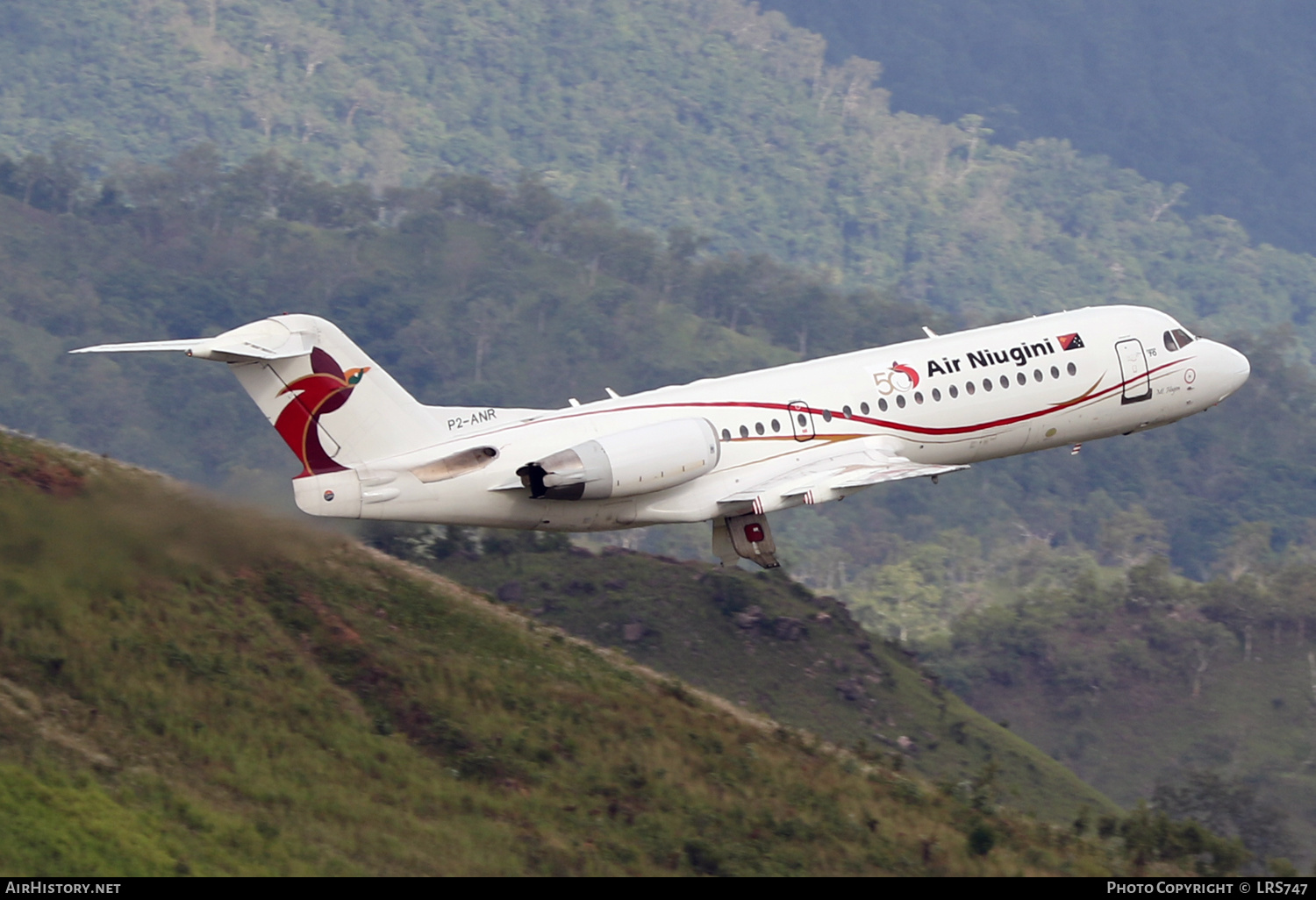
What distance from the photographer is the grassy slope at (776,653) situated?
52219mm

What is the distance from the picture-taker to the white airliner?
33344 millimetres

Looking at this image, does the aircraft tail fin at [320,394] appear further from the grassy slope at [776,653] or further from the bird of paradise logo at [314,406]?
the grassy slope at [776,653]

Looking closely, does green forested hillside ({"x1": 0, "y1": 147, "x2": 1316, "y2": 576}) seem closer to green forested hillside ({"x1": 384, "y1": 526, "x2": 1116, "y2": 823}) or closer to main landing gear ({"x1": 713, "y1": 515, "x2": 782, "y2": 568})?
green forested hillside ({"x1": 384, "y1": 526, "x2": 1116, "y2": 823})

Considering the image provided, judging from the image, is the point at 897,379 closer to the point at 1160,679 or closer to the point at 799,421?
the point at 799,421

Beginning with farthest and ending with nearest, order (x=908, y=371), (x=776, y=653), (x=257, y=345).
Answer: (x=776, y=653) → (x=908, y=371) → (x=257, y=345)

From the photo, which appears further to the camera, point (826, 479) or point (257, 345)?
point (826, 479)

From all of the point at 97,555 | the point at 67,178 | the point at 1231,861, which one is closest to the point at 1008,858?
the point at 1231,861

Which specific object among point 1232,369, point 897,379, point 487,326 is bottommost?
point 897,379

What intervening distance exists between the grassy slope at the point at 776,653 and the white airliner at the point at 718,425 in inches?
525

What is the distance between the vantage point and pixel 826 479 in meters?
36.4

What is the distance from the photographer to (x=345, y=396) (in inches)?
1316

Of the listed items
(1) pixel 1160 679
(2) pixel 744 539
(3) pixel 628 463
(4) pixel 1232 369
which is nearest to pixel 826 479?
(2) pixel 744 539

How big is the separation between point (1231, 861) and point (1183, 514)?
12056 cm

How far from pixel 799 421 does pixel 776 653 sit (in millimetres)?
18786
